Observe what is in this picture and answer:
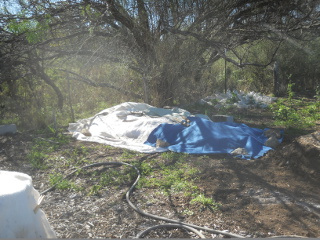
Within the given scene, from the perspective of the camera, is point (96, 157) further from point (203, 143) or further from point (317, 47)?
point (317, 47)

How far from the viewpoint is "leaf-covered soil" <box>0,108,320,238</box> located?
2992 millimetres

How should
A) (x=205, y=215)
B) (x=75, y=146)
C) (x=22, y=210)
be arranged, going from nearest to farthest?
(x=22, y=210) → (x=205, y=215) → (x=75, y=146)

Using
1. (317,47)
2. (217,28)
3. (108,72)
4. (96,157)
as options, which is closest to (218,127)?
(96,157)

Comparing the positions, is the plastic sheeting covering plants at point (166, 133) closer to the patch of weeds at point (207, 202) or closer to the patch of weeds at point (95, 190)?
the patch of weeds at point (95, 190)

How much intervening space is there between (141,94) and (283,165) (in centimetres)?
554

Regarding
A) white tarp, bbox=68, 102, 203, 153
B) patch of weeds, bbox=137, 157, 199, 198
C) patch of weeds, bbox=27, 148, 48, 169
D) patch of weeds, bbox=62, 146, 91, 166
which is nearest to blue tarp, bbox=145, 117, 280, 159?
white tarp, bbox=68, 102, 203, 153

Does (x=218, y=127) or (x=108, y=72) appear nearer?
(x=218, y=127)

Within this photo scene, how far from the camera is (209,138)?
591 cm

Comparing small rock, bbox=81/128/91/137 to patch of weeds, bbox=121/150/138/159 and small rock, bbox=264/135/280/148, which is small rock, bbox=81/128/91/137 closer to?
patch of weeds, bbox=121/150/138/159

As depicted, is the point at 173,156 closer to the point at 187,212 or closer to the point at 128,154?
the point at 128,154

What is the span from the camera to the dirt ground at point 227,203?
9.73 ft

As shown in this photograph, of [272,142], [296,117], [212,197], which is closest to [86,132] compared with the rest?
[272,142]

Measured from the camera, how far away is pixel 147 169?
4.73m

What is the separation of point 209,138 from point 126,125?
6.09ft
